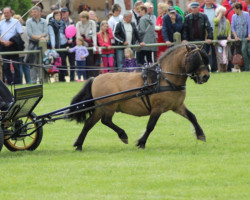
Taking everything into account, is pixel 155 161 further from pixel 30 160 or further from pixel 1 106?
pixel 1 106

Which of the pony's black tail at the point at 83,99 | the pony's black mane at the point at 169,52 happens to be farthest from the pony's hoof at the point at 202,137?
the pony's black tail at the point at 83,99

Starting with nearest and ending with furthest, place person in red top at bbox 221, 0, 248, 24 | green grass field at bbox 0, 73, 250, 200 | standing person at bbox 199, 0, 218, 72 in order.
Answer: green grass field at bbox 0, 73, 250, 200 < standing person at bbox 199, 0, 218, 72 < person in red top at bbox 221, 0, 248, 24

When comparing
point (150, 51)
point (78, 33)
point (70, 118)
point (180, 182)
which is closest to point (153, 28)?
point (150, 51)

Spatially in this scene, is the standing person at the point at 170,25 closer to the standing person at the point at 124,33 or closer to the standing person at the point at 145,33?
the standing person at the point at 145,33

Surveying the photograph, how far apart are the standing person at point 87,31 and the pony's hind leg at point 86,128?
33.7 feet

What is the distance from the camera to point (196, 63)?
11352 mm

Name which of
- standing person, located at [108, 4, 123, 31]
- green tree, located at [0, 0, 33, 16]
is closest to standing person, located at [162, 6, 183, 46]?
standing person, located at [108, 4, 123, 31]

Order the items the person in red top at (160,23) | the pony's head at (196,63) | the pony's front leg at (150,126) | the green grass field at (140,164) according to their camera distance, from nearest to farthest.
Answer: the green grass field at (140,164)
the pony's head at (196,63)
the pony's front leg at (150,126)
the person in red top at (160,23)

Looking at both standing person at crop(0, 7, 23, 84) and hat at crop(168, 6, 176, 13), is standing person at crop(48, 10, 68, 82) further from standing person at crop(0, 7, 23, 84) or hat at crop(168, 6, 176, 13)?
hat at crop(168, 6, 176, 13)

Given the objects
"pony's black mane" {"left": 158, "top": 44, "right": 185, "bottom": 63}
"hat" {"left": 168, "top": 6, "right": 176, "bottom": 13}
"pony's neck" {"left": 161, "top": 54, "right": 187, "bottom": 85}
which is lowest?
"hat" {"left": 168, "top": 6, "right": 176, "bottom": 13}

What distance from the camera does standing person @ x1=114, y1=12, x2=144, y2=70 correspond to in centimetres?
2200

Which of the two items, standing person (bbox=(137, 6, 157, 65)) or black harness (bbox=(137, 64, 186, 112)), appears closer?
black harness (bbox=(137, 64, 186, 112))

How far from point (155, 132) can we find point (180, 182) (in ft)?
14.9

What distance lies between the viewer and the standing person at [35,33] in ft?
71.6
